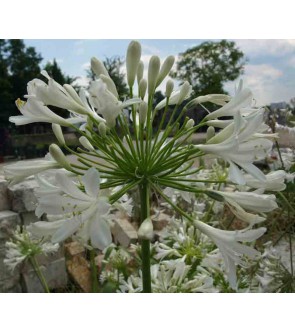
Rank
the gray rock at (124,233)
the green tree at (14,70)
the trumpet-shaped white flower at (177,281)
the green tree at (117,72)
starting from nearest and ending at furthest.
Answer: the trumpet-shaped white flower at (177,281) < the green tree at (117,72) < the green tree at (14,70) < the gray rock at (124,233)

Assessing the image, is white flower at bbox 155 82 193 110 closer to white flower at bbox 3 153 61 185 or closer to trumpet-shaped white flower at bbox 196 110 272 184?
trumpet-shaped white flower at bbox 196 110 272 184

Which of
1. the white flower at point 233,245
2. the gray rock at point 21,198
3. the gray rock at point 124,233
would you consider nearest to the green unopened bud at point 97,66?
the white flower at point 233,245

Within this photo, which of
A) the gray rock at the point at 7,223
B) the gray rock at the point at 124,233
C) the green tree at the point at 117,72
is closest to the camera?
the green tree at the point at 117,72

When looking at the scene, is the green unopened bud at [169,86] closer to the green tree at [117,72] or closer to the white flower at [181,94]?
the white flower at [181,94]

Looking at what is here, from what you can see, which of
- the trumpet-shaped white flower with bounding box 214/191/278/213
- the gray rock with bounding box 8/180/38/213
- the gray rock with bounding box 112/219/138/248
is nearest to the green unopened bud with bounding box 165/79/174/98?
the trumpet-shaped white flower with bounding box 214/191/278/213

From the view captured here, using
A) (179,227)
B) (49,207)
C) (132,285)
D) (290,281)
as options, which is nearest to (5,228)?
(132,285)

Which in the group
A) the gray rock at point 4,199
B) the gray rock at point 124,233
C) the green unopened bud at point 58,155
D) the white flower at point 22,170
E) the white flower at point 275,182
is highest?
the green unopened bud at point 58,155
